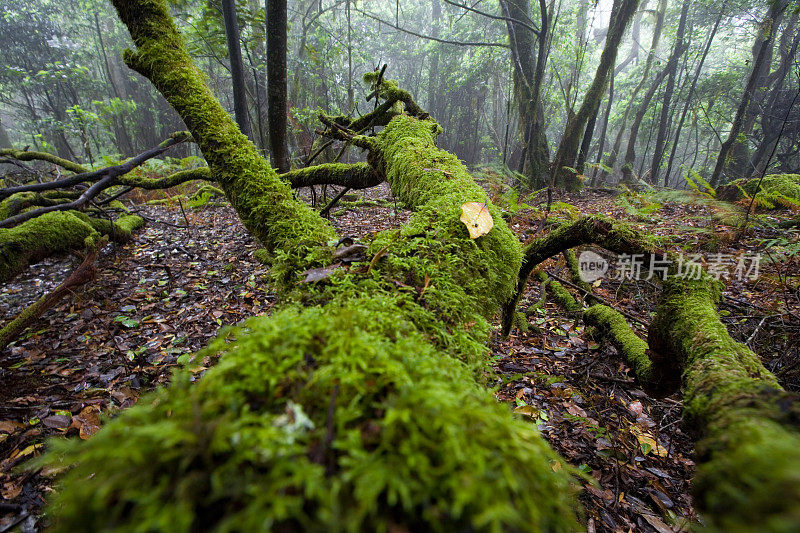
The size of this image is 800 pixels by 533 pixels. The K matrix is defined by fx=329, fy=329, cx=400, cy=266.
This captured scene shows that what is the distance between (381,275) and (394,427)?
2.65 feet

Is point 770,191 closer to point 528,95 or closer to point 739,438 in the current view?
point 528,95

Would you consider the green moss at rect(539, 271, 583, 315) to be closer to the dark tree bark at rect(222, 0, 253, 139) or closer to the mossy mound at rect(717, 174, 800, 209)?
the mossy mound at rect(717, 174, 800, 209)

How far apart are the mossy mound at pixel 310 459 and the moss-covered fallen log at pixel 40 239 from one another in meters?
4.77

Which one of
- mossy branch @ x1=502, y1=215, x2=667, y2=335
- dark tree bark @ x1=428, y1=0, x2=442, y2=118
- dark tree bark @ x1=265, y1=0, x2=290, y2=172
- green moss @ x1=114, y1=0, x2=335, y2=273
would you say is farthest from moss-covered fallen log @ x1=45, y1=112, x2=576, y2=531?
dark tree bark @ x1=428, y1=0, x2=442, y2=118

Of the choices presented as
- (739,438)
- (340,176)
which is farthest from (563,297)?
(739,438)

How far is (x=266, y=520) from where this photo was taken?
0.47m

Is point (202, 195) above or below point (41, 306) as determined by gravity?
above

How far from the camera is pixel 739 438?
Result: 727 mm

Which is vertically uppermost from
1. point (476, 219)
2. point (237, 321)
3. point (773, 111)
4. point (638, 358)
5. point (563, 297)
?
point (773, 111)

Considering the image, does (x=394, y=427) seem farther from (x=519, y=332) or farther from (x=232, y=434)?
(x=519, y=332)

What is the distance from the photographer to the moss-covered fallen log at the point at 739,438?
0.49m

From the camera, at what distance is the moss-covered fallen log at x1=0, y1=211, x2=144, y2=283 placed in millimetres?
3703

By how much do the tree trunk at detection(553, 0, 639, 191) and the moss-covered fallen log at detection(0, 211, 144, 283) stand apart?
1079 cm

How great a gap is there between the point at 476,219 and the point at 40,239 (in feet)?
17.9
